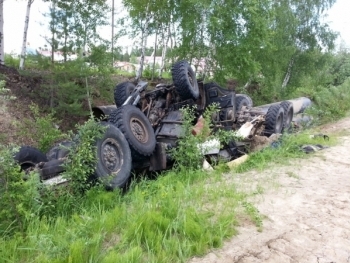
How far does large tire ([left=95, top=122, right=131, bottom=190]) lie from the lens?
4324mm

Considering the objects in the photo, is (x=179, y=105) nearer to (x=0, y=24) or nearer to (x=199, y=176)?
(x=199, y=176)

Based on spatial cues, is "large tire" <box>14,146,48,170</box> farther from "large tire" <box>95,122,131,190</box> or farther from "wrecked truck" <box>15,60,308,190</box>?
"large tire" <box>95,122,131,190</box>

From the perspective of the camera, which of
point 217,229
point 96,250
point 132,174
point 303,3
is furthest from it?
point 303,3

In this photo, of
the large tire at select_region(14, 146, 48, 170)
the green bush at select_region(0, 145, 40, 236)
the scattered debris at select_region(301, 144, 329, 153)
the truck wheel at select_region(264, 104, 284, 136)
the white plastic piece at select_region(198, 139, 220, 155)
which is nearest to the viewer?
the green bush at select_region(0, 145, 40, 236)

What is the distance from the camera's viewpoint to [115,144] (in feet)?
16.0

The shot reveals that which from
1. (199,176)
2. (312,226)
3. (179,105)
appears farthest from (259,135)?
(312,226)

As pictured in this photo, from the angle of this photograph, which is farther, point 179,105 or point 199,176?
point 179,105

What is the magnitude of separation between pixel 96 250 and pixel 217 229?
1043mm

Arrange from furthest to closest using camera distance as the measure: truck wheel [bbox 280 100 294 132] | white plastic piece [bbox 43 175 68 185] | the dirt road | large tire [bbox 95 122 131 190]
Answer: truck wheel [bbox 280 100 294 132] → large tire [bbox 95 122 131 190] → white plastic piece [bbox 43 175 68 185] → the dirt road

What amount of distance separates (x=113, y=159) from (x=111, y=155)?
68 millimetres

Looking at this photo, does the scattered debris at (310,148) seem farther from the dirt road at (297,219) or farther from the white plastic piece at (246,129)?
the white plastic piece at (246,129)

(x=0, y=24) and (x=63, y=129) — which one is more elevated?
(x=0, y=24)

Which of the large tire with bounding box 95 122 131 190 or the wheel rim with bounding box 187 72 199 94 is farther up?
the wheel rim with bounding box 187 72 199 94

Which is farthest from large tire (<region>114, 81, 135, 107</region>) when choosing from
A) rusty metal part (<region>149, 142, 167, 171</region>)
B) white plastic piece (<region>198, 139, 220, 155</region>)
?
white plastic piece (<region>198, 139, 220, 155</region>)
